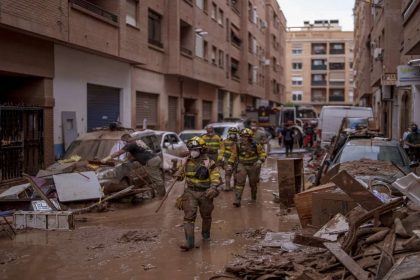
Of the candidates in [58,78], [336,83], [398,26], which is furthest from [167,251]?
[336,83]

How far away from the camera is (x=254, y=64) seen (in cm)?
4781

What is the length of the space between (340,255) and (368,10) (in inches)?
1399

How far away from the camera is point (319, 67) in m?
93.2

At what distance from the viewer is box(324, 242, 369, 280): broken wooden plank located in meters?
5.18

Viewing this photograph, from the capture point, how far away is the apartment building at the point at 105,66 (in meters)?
13.9

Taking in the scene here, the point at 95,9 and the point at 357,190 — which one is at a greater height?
the point at 95,9

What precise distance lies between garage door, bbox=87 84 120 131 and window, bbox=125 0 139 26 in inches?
107

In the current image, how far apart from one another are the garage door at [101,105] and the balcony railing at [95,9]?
2431 mm

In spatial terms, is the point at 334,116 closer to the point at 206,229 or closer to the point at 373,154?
the point at 373,154

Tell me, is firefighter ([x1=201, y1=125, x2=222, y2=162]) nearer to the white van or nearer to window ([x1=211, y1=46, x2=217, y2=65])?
the white van

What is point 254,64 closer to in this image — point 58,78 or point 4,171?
point 58,78

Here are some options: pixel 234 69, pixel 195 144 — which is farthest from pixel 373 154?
pixel 234 69

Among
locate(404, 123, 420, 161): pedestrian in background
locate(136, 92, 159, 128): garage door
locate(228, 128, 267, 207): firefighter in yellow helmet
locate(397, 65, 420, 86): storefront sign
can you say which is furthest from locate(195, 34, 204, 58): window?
locate(228, 128, 267, 207): firefighter in yellow helmet

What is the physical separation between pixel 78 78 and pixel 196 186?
10616mm
